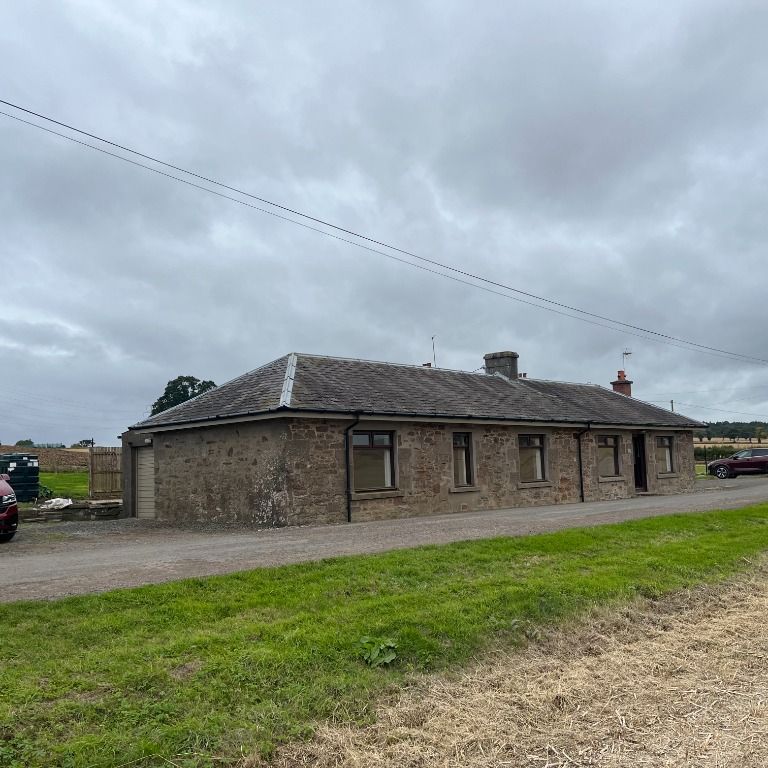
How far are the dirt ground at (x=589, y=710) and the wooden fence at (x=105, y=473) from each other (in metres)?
20.0

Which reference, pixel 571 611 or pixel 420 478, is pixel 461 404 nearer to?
Answer: pixel 420 478

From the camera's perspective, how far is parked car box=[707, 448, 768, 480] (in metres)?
40.6

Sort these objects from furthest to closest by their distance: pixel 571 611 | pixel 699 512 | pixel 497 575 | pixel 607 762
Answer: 1. pixel 699 512
2. pixel 497 575
3. pixel 571 611
4. pixel 607 762

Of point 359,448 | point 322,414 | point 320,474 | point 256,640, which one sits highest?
point 322,414

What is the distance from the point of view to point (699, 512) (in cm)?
1599

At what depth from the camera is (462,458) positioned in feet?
70.9

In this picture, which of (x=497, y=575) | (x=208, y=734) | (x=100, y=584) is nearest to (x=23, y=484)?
(x=100, y=584)

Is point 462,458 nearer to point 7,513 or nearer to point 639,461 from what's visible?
point 639,461

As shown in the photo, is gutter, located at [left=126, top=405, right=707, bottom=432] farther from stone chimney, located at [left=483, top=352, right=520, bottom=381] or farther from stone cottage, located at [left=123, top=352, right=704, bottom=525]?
stone chimney, located at [left=483, top=352, right=520, bottom=381]

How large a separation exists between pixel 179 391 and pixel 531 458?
123 ft

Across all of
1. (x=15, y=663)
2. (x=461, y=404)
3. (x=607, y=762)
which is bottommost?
(x=607, y=762)

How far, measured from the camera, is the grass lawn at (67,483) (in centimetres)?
2604

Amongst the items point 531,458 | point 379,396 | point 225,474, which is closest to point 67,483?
point 225,474

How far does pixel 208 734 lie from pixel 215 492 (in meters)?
14.6
